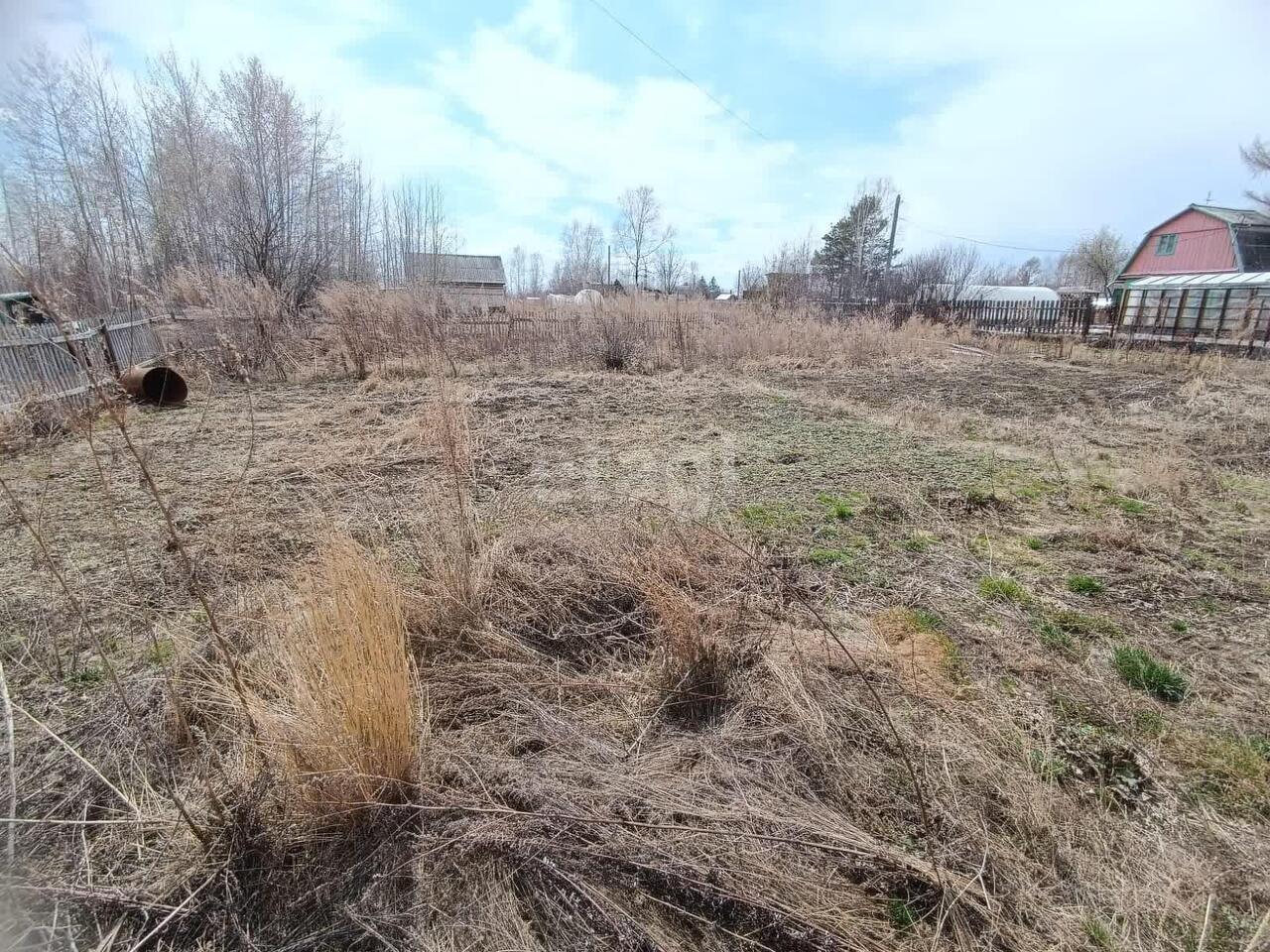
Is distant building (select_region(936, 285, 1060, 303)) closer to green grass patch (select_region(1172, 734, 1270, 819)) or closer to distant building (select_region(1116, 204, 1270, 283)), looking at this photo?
distant building (select_region(1116, 204, 1270, 283))

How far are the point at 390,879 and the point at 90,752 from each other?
129 centimetres

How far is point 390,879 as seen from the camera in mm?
1465

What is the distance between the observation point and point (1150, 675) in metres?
2.32

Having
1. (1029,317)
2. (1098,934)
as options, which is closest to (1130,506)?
(1098,934)

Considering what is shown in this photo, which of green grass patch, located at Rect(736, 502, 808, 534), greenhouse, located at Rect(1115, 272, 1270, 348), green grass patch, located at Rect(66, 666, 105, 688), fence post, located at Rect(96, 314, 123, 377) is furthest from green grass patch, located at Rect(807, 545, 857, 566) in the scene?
greenhouse, located at Rect(1115, 272, 1270, 348)

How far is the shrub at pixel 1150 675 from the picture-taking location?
2252 mm

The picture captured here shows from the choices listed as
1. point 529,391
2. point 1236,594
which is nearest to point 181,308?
point 529,391

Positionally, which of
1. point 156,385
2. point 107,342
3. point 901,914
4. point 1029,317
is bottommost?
point 901,914

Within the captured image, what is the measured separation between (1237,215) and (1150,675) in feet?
126

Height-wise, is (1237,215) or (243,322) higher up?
(1237,215)

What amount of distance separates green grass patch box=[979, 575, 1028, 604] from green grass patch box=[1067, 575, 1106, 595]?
30 centimetres

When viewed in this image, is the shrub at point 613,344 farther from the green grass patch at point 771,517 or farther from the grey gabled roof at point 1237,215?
the grey gabled roof at point 1237,215

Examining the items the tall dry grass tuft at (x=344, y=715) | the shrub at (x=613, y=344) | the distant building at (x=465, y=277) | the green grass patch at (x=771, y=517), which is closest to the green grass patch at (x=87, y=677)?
the tall dry grass tuft at (x=344, y=715)

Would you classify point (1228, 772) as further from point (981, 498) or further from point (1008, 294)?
point (1008, 294)
